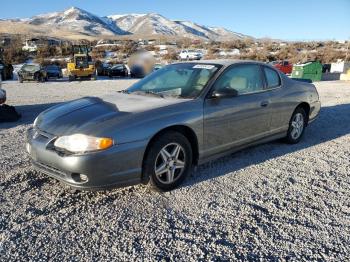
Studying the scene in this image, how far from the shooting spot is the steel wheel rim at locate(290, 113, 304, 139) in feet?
19.8

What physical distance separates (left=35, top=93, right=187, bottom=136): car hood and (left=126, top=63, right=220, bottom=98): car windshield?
0.25m

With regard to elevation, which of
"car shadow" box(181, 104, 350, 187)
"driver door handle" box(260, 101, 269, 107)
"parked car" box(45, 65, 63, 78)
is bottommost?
"car shadow" box(181, 104, 350, 187)

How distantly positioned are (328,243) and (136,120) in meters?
2.14

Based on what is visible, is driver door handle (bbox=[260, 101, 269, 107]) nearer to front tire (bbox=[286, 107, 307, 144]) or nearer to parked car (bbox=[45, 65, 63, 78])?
front tire (bbox=[286, 107, 307, 144])

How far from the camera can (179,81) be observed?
187 inches

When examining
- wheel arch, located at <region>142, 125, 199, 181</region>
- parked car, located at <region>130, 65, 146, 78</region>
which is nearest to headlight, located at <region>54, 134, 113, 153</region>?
wheel arch, located at <region>142, 125, 199, 181</region>

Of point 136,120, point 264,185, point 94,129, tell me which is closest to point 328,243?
point 264,185

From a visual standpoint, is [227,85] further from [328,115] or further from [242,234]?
[328,115]

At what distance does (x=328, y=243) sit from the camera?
307 centimetres

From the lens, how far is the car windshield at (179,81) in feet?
14.8

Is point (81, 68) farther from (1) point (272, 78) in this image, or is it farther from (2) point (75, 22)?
(2) point (75, 22)

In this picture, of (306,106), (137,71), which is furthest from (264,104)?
(137,71)

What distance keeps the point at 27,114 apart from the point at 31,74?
15579 millimetres

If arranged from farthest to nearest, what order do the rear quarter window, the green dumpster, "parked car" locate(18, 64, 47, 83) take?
1. "parked car" locate(18, 64, 47, 83)
2. the green dumpster
3. the rear quarter window
